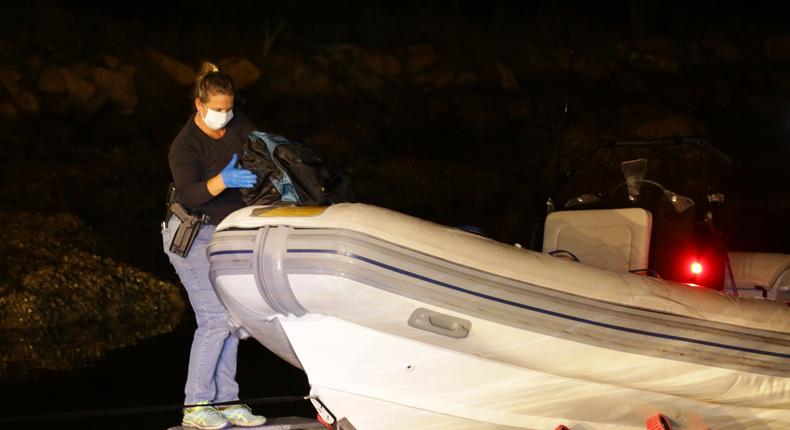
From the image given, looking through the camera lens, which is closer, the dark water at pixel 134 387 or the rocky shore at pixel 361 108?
the dark water at pixel 134 387

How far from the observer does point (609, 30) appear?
981 inches

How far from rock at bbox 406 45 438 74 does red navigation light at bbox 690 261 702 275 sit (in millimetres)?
15917

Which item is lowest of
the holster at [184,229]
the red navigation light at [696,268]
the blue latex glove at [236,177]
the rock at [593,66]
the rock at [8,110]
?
the holster at [184,229]

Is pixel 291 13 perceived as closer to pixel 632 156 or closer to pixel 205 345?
pixel 632 156

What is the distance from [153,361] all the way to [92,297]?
5.69ft

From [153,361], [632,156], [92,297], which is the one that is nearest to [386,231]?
[153,361]

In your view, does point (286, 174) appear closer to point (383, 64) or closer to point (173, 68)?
point (173, 68)

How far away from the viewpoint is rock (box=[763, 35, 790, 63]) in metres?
24.1

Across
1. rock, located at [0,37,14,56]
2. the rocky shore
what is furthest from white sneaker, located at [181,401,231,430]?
rock, located at [0,37,14,56]

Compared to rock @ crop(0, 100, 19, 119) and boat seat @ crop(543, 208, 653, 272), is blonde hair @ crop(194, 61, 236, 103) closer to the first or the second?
boat seat @ crop(543, 208, 653, 272)

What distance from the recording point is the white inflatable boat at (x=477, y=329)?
4.69 metres

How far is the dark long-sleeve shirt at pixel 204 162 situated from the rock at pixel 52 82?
41.6 ft

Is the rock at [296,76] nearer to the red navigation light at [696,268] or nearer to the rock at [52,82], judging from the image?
the rock at [52,82]

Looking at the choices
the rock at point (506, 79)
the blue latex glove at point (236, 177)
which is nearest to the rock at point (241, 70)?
the rock at point (506, 79)
